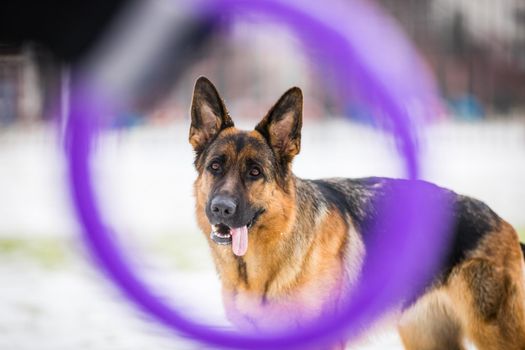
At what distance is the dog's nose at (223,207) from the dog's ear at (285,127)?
579 millimetres

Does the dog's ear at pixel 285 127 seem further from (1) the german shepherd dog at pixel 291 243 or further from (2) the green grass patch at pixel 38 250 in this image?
(2) the green grass patch at pixel 38 250

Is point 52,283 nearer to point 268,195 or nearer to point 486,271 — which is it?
point 268,195

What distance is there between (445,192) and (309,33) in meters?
2.20

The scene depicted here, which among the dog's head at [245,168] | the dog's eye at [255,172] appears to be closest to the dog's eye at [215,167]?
the dog's head at [245,168]

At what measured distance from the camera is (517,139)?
24.3 m

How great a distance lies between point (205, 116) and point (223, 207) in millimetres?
820

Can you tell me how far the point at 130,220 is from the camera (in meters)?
10.4

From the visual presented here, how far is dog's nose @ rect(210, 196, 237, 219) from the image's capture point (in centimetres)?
440

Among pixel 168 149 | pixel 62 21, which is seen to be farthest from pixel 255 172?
pixel 168 149

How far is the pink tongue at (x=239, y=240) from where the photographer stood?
180 inches

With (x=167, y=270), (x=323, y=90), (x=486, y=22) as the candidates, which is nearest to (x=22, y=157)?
(x=323, y=90)

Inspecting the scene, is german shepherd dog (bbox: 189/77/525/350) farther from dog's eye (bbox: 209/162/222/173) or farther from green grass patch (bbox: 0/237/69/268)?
green grass patch (bbox: 0/237/69/268)

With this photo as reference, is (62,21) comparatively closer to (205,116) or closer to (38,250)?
(38,250)

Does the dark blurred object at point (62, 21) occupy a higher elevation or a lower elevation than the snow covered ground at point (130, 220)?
higher
